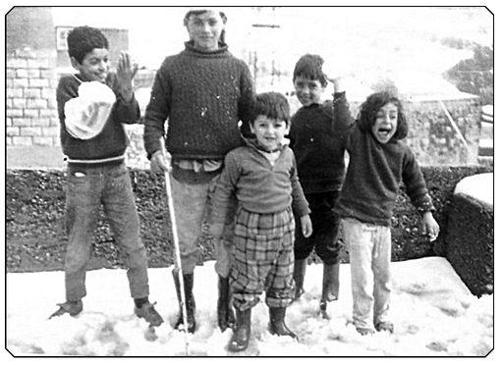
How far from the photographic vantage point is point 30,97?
339 cm

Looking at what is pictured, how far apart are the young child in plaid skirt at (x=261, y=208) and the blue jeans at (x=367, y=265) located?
29 cm

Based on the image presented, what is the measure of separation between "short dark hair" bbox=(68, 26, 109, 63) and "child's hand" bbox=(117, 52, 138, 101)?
0.16 meters

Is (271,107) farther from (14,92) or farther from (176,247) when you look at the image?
(14,92)

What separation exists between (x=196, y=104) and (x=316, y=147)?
24.5 inches

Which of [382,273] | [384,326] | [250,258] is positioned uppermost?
[250,258]

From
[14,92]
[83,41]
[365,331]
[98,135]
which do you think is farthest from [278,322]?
[14,92]

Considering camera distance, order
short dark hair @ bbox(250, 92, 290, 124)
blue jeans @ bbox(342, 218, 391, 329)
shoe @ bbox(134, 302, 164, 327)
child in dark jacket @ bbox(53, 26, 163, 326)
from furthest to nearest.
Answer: shoe @ bbox(134, 302, 164, 327), blue jeans @ bbox(342, 218, 391, 329), child in dark jacket @ bbox(53, 26, 163, 326), short dark hair @ bbox(250, 92, 290, 124)

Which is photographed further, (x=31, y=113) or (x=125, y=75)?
(x=31, y=113)

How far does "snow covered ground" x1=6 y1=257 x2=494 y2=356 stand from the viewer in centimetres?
299

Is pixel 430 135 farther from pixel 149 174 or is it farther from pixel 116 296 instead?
pixel 116 296

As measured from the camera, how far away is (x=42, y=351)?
2969 mm

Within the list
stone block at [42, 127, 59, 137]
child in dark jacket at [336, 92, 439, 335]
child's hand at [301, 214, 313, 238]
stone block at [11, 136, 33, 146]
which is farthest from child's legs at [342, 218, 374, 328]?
stone block at [11, 136, 33, 146]

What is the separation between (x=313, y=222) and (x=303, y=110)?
1.72ft

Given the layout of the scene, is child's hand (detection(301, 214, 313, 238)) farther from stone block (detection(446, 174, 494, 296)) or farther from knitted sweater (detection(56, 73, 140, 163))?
stone block (detection(446, 174, 494, 296))
